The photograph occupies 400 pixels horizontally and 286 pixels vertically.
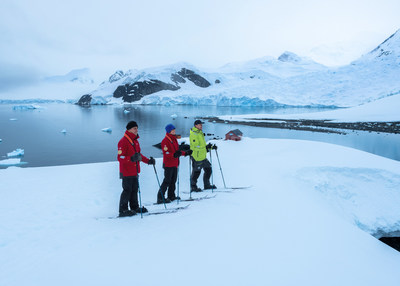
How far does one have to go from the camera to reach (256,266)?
3395 millimetres

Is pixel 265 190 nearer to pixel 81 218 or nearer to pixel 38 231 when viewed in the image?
pixel 81 218

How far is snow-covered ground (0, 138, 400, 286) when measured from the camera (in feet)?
10.6

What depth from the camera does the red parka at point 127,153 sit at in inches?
182

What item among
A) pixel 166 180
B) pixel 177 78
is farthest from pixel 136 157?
pixel 177 78

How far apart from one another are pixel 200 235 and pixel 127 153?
7.11 ft

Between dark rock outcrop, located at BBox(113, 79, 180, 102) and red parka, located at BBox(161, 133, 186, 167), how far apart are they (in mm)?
144615

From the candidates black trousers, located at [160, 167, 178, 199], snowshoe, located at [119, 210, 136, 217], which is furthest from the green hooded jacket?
snowshoe, located at [119, 210, 136, 217]

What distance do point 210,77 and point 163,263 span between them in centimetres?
15223

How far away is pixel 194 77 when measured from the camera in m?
157

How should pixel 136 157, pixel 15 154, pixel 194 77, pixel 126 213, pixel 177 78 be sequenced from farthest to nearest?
pixel 194 77, pixel 177 78, pixel 15 154, pixel 126 213, pixel 136 157

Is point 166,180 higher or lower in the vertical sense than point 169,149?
lower

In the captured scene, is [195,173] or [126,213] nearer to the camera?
[126,213]

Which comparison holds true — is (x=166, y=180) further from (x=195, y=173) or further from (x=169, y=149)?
(x=195, y=173)

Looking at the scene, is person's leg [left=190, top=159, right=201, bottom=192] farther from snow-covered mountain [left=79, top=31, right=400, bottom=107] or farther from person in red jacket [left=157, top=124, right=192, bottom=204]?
snow-covered mountain [left=79, top=31, right=400, bottom=107]
